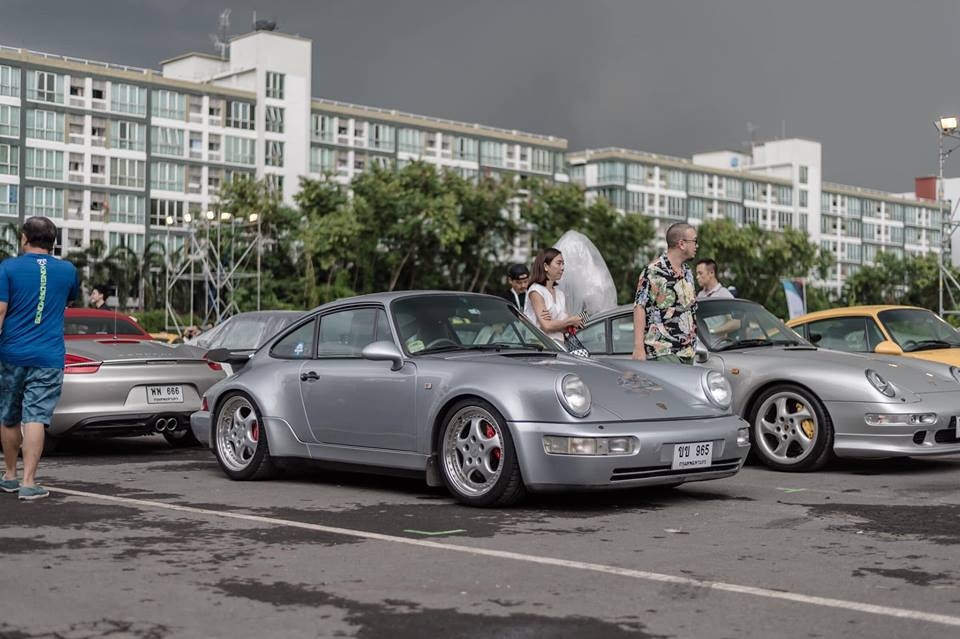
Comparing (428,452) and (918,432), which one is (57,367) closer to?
(428,452)

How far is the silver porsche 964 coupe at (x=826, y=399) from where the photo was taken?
31.5 ft

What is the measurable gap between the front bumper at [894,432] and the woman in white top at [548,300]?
2.28 metres

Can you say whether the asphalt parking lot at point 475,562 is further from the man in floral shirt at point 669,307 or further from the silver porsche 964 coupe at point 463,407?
the man in floral shirt at point 669,307

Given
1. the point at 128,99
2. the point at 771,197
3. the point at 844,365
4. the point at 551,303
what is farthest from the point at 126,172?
the point at 844,365

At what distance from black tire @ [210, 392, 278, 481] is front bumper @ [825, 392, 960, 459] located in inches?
165

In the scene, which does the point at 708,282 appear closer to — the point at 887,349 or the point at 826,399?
the point at 887,349

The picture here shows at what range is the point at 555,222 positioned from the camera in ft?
240

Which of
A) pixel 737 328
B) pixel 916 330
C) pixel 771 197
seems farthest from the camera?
pixel 771 197

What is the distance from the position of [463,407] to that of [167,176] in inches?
3470

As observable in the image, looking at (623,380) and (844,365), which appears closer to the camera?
(623,380)

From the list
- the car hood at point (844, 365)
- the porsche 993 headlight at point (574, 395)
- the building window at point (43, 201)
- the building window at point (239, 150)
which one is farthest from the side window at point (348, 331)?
the building window at point (239, 150)

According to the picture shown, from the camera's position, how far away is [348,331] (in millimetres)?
8969

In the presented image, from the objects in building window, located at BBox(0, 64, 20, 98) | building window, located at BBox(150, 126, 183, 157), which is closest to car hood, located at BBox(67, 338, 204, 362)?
building window, located at BBox(0, 64, 20, 98)

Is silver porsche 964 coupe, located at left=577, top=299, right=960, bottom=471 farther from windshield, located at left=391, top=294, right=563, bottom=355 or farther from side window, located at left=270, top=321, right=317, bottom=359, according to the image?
side window, located at left=270, top=321, right=317, bottom=359
